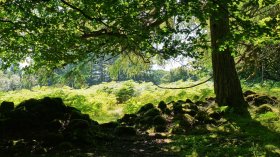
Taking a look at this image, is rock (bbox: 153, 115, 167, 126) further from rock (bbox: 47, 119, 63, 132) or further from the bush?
the bush

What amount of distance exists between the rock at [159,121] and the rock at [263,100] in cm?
342

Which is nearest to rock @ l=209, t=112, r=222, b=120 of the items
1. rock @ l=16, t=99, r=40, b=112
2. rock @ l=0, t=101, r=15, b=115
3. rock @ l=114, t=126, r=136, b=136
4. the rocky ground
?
the rocky ground

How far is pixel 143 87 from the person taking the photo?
21.5 metres

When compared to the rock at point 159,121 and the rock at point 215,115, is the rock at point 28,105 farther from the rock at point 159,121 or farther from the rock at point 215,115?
the rock at point 215,115

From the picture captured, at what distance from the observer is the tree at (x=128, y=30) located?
7418 mm

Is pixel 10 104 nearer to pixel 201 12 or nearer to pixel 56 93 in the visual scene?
pixel 201 12

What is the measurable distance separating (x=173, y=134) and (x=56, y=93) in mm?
9185

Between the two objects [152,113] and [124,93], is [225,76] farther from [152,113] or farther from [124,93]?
[124,93]

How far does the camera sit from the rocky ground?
288 inches

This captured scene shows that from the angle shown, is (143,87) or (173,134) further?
(143,87)

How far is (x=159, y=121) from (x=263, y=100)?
383 cm

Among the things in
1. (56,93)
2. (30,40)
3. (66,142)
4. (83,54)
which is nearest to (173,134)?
(66,142)

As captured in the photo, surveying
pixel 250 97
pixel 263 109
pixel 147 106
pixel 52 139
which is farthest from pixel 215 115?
pixel 52 139

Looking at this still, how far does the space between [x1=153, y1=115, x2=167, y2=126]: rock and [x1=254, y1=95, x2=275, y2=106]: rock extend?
3.42 m
